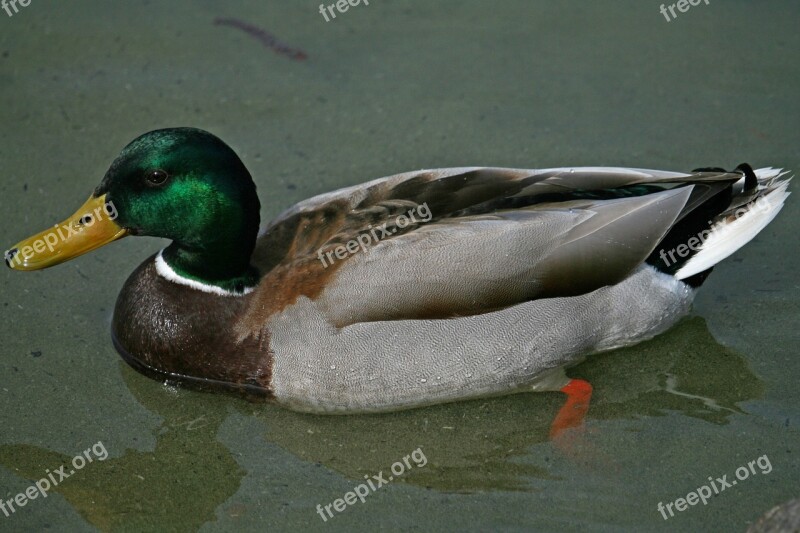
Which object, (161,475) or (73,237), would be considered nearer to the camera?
(161,475)

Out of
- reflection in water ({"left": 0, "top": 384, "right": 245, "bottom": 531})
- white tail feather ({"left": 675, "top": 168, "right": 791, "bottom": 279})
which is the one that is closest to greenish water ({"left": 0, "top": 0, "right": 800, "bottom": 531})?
reflection in water ({"left": 0, "top": 384, "right": 245, "bottom": 531})

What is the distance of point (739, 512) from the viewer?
15.5 ft

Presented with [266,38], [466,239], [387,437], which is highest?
[266,38]

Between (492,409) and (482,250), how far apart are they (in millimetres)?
822

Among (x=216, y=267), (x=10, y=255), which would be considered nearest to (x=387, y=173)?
(x=216, y=267)

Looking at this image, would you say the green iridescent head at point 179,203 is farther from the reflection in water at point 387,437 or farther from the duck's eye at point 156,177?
the reflection in water at point 387,437

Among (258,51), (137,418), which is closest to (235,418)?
(137,418)

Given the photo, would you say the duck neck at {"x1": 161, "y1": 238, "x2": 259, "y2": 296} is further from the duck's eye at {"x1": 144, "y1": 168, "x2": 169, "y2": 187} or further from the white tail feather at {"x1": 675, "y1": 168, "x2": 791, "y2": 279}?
the white tail feather at {"x1": 675, "y1": 168, "x2": 791, "y2": 279}

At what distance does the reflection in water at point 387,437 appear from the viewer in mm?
4891

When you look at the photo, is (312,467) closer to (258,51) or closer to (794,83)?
(258,51)

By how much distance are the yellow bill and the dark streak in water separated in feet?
9.67

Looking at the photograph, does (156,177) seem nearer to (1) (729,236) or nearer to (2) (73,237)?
(2) (73,237)

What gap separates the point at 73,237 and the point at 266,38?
3.20m

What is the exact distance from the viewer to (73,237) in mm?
5145
